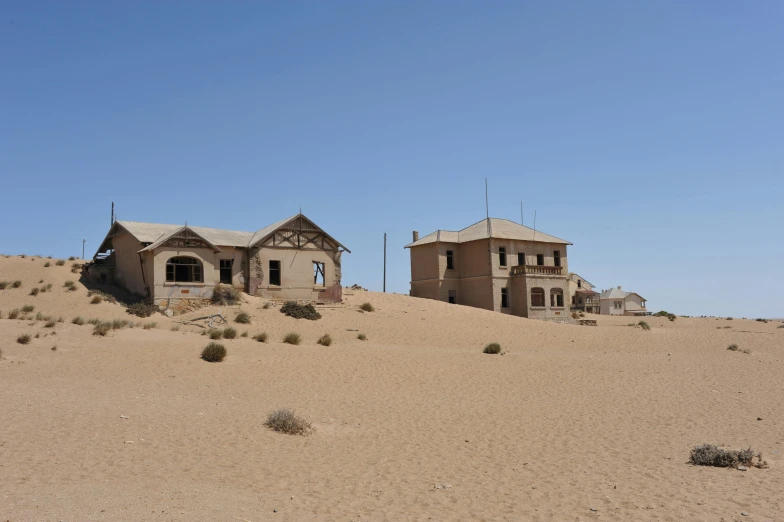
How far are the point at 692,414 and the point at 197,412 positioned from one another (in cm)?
1190

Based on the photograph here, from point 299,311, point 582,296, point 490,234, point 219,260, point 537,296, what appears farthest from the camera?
point 582,296

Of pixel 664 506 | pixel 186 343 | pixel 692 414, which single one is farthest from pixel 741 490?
pixel 186 343

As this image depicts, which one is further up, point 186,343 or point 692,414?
point 186,343

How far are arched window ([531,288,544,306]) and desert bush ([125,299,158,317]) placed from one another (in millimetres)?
25495

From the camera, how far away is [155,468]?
360 inches

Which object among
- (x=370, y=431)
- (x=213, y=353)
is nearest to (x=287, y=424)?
(x=370, y=431)

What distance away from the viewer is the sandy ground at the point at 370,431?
7.87 meters

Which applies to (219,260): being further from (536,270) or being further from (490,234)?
(536,270)

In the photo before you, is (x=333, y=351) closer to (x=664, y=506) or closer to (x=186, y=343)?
(x=186, y=343)

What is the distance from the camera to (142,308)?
2903 centimetres

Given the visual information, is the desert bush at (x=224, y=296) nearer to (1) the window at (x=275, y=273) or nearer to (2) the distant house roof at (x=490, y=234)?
(1) the window at (x=275, y=273)

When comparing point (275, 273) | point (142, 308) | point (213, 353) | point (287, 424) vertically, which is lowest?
point (287, 424)

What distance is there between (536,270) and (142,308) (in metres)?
26.4

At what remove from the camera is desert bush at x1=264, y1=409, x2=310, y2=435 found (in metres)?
12.0
